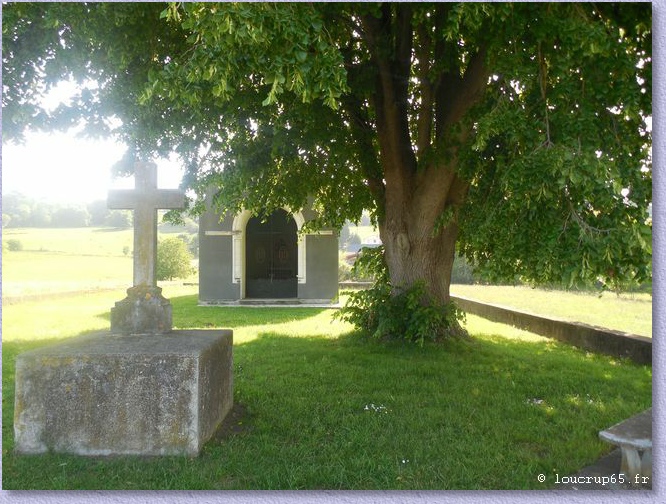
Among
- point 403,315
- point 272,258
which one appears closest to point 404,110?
point 403,315

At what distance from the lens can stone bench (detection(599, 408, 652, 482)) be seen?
2.88m

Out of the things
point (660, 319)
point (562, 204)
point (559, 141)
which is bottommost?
point (660, 319)

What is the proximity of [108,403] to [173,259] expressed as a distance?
1312 centimetres

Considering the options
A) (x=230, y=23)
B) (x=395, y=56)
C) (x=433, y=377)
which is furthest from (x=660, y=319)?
(x=395, y=56)

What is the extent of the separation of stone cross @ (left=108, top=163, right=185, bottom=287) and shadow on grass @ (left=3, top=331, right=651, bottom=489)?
161cm

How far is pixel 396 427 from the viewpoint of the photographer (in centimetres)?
392

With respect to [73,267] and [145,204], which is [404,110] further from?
[73,267]

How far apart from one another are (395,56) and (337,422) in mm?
4908

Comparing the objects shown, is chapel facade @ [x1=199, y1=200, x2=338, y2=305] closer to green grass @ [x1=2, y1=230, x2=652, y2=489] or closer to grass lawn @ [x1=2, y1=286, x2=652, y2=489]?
green grass @ [x1=2, y1=230, x2=652, y2=489]

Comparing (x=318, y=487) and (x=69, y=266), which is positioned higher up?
(x=69, y=266)

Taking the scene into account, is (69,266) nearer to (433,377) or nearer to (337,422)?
(337,422)

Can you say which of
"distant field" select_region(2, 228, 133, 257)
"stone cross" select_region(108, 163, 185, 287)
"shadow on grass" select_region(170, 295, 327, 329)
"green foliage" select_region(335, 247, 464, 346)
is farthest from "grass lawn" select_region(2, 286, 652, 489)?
"shadow on grass" select_region(170, 295, 327, 329)

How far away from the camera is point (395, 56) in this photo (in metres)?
Answer: 6.33

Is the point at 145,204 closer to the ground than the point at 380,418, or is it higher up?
higher up
